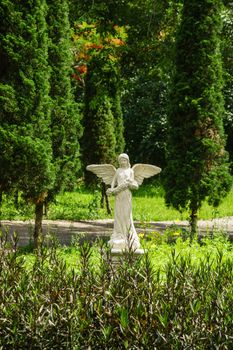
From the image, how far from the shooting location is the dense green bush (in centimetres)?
357

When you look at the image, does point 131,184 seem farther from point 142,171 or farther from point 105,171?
point 105,171

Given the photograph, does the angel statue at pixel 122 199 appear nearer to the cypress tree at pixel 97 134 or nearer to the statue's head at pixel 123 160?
the statue's head at pixel 123 160

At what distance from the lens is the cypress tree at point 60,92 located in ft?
39.2

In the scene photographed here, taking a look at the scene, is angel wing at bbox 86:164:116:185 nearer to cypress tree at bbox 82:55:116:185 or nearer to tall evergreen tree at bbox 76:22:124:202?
tall evergreen tree at bbox 76:22:124:202

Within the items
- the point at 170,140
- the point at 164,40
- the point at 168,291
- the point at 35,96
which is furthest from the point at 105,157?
the point at 168,291

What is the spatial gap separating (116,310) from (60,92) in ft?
29.0

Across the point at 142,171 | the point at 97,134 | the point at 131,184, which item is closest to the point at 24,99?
the point at 142,171

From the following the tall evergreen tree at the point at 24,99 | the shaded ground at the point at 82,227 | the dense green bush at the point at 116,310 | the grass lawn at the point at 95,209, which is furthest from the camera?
the grass lawn at the point at 95,209

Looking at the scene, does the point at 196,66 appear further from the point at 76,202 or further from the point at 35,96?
the point at 76,202

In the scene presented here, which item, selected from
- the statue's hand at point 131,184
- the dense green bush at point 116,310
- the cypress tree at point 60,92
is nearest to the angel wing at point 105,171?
the statue's hand at point 131,184

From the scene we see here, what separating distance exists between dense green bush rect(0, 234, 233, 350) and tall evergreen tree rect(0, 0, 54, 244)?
6.63 metres

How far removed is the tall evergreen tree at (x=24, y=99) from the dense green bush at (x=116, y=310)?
6.63m

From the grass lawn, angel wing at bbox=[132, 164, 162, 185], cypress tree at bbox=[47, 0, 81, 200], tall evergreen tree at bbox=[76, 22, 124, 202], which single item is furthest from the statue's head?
tall evergreen tree at bbox=[76, 22, 124, 202]

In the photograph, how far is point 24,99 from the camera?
35.2ft
